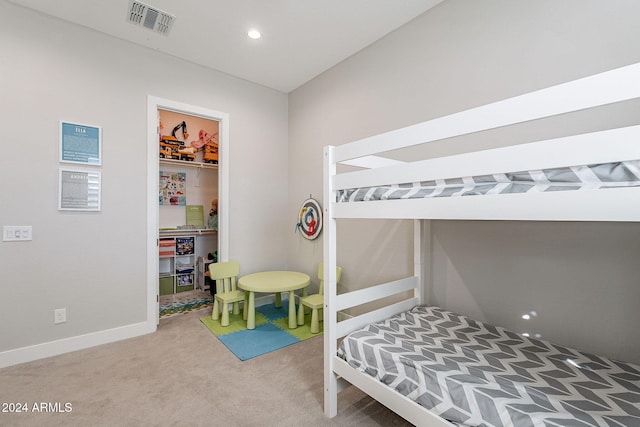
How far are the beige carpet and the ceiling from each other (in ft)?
9.13

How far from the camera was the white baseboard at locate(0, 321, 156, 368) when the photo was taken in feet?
6.98

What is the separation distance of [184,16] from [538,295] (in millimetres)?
3282

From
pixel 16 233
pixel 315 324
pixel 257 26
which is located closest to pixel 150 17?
pixel 257 26

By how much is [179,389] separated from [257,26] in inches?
113

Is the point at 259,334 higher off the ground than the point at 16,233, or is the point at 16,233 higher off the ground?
the point at 16,233

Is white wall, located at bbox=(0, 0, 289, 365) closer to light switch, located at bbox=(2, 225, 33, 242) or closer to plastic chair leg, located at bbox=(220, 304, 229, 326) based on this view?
light switch, located at bbox=(2, 225, 33, 242)

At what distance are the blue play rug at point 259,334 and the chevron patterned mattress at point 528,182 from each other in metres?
1.75

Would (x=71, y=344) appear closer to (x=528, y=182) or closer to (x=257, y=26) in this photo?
(x=257, y=26)

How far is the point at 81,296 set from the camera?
2.41 metres

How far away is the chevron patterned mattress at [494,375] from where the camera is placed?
982mm

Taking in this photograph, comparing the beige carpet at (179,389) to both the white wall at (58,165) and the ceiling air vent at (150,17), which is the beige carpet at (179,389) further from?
the ceiling air vent at (150,17)

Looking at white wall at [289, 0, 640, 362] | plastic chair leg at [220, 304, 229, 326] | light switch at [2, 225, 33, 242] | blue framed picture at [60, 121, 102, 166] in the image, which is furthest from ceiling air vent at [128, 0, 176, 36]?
plastic chair leg at [220, 304, 229, 326]

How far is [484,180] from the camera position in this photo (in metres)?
1.06

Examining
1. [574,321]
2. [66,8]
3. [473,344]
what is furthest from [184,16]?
[574,321]
